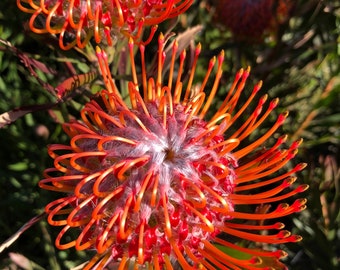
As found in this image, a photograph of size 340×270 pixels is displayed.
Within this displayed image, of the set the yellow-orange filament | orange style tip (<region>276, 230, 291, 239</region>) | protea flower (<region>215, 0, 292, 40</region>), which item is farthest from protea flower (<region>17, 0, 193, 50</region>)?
protea flower (<region>215, 0, 292, 40</region>)

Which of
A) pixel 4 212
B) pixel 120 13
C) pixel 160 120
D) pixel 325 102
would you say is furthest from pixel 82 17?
pixel 325 102

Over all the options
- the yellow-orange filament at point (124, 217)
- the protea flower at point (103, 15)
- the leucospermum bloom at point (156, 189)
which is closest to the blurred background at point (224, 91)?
the protea flower at point (103, 15)

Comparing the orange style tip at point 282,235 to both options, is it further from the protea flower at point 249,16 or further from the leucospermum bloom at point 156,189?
the protea flower at point 249,16

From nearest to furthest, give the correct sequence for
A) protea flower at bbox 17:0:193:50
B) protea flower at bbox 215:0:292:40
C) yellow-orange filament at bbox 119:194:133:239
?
1. yellow-orange filament at bbox 119:194:133:239
2. protea flower at bbox 17:0:193:50
3. protea flower at bbox 215:0:292:40

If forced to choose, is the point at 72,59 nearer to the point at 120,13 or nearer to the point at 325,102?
the point at 120,13

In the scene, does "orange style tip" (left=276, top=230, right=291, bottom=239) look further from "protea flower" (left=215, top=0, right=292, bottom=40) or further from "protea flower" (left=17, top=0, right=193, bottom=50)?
"protea flower" (left=215, top=0, right=292, bottom=40)

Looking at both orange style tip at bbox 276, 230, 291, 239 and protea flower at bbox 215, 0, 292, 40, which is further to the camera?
protea flower at bbox 215, 0, 292, 40

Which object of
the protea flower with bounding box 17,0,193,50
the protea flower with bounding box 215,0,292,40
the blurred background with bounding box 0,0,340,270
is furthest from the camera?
the protea flower with bounding box 215,0,292,40

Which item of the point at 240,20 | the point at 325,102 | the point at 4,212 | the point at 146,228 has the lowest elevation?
the point at 146,228
